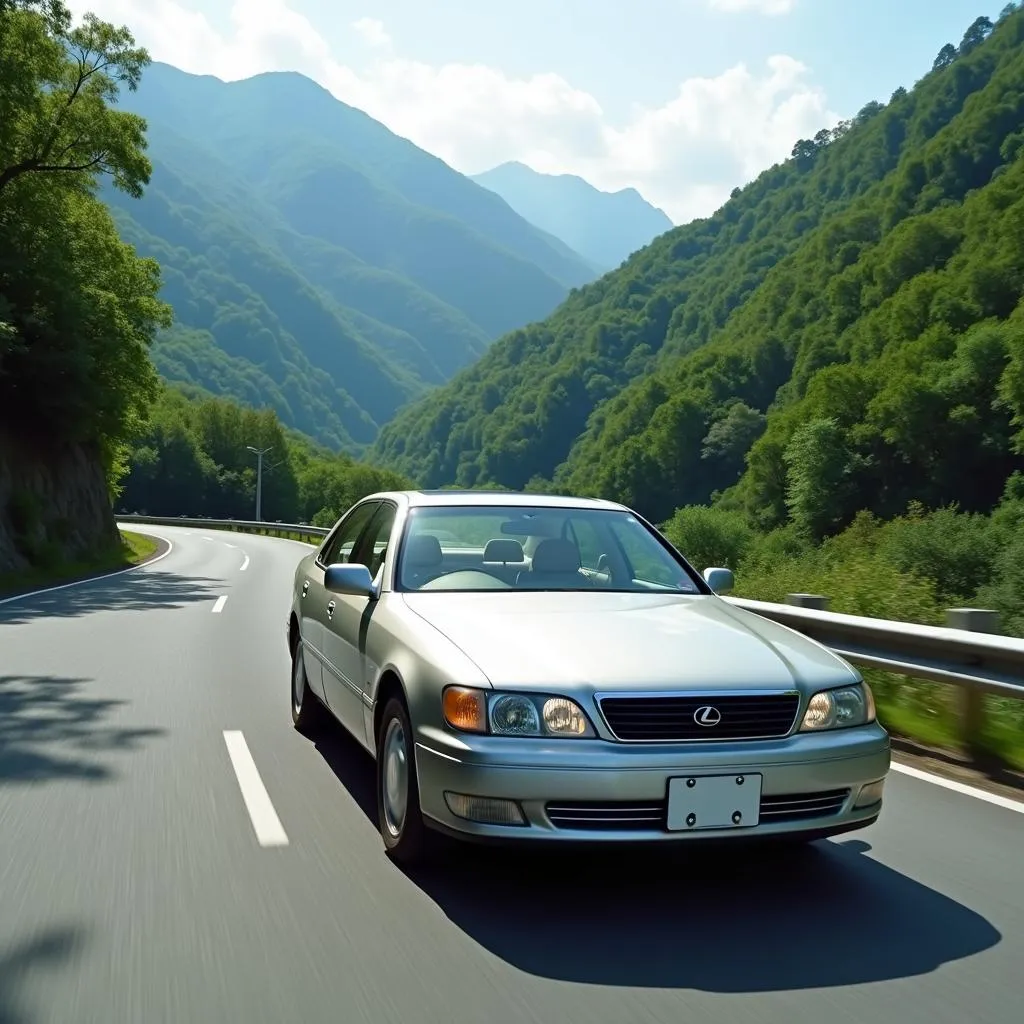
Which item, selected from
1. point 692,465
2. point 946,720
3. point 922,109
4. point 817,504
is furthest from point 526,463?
point 946,720

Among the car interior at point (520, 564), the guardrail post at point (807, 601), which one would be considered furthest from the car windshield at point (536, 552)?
the guardrail post at point (807, 601)

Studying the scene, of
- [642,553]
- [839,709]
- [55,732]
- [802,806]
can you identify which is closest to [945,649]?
[642,553]

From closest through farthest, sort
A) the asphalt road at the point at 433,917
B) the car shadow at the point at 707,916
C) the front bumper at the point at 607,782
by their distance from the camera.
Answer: the asphalt road at the point at 433,917 → the car shadow at the point at 707,916 → the front bumper at the point at 607,782

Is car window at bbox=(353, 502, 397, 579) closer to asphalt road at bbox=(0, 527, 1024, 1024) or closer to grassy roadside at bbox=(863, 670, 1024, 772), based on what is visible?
asphalt road at bbox=(0, 527, 1024, 1024)

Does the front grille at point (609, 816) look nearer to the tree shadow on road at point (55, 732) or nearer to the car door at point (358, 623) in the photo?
the car door at point (358, 623)

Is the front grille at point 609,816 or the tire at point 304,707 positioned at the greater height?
the front grille at point 609,816

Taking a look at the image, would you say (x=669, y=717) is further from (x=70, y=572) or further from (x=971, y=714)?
(x=70, y=572)

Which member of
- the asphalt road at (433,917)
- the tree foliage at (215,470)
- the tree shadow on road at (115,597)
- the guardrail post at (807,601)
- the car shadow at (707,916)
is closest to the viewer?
the asphalt road at (433,917)

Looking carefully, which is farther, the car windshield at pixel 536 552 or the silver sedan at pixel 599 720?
the car windshield at pixel 536 552

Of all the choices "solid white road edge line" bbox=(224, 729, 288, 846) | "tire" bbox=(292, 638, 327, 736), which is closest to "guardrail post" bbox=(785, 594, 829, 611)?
"tire" bbox=(292, 638, 327, 736)

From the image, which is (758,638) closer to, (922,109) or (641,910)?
(641,910)

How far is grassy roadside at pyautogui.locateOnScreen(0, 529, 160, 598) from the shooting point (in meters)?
21.9

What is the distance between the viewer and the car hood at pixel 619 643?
13.4 ft

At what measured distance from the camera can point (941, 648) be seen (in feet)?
22.5
